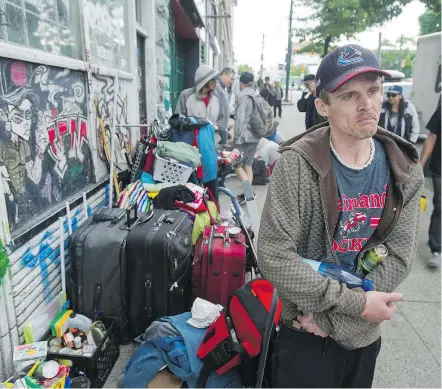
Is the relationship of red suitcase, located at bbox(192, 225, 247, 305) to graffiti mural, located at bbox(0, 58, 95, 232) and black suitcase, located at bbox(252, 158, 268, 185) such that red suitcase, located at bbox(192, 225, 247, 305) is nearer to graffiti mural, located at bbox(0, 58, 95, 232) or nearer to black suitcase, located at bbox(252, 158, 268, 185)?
graffiti mural, located at bbox(0, 58, 95, 232)

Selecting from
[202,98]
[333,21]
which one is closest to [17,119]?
[202,98]

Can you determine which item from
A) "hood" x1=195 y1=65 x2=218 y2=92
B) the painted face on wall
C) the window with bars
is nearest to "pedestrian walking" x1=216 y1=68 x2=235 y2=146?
"hood" x1=195 y1=65 x2=218 y2=92

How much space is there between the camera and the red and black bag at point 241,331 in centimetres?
201

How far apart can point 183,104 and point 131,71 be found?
3.47 feet

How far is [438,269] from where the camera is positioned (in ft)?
13.1

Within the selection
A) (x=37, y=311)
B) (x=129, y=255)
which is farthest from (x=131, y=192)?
(x=37, y=311)

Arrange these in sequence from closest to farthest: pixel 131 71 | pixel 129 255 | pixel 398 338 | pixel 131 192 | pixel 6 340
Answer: pixel 6 340 < pixel 129 255 < pixel 398 338 < pixel 131 192 < pixel 131 71

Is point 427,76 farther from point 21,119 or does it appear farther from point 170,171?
point 21,119

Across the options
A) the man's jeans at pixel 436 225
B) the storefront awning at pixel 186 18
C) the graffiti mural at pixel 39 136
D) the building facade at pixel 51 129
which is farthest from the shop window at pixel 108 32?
the man's jeans at pixel 436 225

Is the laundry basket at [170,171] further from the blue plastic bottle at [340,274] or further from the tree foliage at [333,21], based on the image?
the tree foliage at [333,21]

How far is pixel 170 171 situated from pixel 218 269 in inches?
59.7

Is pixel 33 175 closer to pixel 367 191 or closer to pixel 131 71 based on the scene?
pixel 367 191

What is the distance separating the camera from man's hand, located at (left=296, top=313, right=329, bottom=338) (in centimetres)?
142

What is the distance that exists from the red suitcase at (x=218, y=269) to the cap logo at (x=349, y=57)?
72.6 inches
